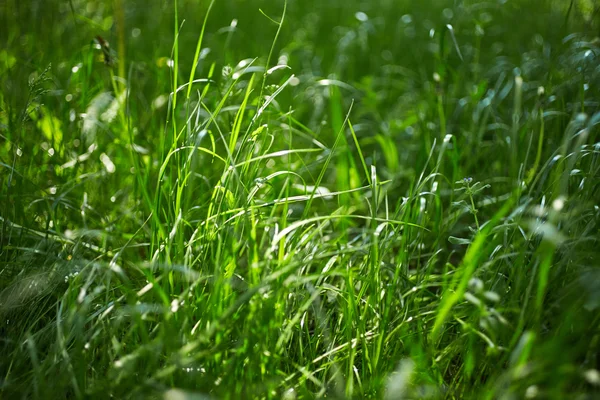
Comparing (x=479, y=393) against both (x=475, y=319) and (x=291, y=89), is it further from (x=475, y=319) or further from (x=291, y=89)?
(x=291, y=89)

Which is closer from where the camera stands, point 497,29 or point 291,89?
point 291,89

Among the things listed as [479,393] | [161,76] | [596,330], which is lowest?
[479,393]

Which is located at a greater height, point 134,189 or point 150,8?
point 150,8

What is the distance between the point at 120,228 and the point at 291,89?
1.22 m

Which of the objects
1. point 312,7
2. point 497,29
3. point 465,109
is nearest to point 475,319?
point 465,109

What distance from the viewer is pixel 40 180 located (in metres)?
1.53

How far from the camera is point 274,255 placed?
1.25 meters

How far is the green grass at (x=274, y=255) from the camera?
2.88 ft

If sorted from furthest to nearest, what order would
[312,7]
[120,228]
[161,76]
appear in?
[312,7] < [161,76] < [120,228]

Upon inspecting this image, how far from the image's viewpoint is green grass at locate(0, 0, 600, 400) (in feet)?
2.88

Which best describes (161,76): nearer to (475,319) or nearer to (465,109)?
(465,109)

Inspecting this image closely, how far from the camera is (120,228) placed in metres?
1.41

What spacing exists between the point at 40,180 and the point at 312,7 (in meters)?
2.84

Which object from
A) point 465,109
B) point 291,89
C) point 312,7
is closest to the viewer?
point 465,109
